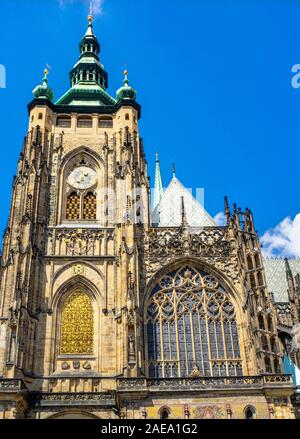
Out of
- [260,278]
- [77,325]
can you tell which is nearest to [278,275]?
[260,278]

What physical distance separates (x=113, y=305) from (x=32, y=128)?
39.8 ft

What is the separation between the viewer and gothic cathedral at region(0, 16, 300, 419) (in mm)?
22062

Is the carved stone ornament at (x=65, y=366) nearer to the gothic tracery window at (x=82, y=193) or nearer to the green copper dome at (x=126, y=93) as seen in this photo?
the gothic tracery window at (x=82, y=193)

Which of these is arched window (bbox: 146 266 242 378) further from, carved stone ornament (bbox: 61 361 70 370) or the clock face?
the clock face

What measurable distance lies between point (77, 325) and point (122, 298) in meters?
2.58

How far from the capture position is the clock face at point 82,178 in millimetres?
30369

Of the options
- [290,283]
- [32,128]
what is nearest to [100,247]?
[32,128]

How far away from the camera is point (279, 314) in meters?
32.0

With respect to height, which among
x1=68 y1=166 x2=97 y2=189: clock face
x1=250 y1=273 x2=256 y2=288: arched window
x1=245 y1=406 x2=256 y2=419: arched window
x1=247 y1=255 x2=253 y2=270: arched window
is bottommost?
x1=245 y1=406 x2=256 y2=419: arched window

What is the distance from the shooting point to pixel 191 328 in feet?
83.4

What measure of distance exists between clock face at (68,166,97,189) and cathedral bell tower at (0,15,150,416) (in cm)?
6

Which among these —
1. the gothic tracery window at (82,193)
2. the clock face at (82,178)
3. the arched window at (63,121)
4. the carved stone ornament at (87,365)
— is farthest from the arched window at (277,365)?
the arched window at (63,121)

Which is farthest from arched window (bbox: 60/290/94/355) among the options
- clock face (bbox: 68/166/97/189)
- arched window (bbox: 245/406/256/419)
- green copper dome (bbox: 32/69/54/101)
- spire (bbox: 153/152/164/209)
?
spire (bbox: 153/152/164/209)

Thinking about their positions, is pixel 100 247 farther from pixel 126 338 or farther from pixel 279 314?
pixel 279 314
